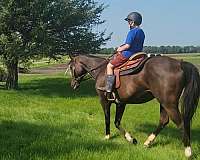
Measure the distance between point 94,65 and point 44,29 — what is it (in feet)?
38.7

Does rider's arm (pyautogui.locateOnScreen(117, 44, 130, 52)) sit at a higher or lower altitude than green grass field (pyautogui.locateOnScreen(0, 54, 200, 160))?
higher

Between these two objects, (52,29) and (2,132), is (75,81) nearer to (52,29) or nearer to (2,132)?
(2,132)

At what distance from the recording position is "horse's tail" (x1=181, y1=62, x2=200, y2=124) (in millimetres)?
8398

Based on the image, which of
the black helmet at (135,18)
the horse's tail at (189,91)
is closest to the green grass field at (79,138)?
the horse's tail at (189,91)

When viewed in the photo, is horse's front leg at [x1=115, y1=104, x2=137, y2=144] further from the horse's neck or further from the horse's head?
the horse's head

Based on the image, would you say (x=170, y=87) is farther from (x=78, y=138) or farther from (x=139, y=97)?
(x=78, y=138)

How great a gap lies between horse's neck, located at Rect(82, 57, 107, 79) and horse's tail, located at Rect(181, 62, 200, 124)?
2862 millimetres

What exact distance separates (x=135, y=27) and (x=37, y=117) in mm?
4597

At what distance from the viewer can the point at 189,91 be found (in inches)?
331

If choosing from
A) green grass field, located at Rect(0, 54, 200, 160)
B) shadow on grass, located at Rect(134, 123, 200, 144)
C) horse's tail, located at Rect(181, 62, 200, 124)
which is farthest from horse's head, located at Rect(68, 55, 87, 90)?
horse's tail, located at Rect(181, 62, 200, 124)

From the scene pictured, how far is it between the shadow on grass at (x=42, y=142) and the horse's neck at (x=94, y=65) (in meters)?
1.56

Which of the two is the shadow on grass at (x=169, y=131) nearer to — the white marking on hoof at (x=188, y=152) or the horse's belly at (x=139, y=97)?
the horse's belly at (x=139, y=97)


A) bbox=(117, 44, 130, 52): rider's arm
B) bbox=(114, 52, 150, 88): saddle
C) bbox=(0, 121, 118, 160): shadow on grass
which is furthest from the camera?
bbox=(117, 44, 130, 52): rider's arm

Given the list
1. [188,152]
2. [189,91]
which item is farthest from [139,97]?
[188,152]
